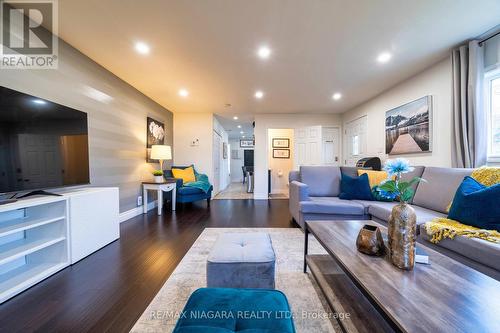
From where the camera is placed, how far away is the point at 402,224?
3.43 ft

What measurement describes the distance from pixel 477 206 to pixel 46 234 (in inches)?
148

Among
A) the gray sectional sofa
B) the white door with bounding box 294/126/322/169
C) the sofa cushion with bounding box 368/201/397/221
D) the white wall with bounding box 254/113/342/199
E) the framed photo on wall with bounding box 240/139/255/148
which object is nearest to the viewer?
the gray sectional sofa

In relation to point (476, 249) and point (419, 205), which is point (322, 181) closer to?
point (419, 205)

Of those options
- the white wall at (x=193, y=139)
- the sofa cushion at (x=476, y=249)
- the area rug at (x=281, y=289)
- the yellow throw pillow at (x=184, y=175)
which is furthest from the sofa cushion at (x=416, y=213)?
the white wall at (x=193, y=139)

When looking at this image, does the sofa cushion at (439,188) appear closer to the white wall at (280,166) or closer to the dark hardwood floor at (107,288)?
the dark hardwood floor at (107,288)

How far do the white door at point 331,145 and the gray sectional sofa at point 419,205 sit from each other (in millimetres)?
2419

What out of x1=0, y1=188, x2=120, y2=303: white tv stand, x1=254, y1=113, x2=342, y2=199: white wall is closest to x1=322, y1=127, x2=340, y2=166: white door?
x1=254, y1=113, x2=342, y2=199: white wall

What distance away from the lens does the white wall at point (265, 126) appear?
546cm

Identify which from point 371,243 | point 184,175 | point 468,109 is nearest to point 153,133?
point 184,175

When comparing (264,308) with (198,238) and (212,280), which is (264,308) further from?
(198,238)

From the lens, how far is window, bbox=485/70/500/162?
7.27 feet

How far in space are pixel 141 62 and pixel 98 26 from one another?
69 centimetres

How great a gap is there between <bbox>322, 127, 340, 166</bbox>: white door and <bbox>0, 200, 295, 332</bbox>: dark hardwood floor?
4.27 meters

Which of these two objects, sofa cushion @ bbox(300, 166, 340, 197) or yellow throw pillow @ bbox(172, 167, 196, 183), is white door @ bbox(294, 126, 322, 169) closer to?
sofa cushion @ bbox(300, 166, 340, 197)
